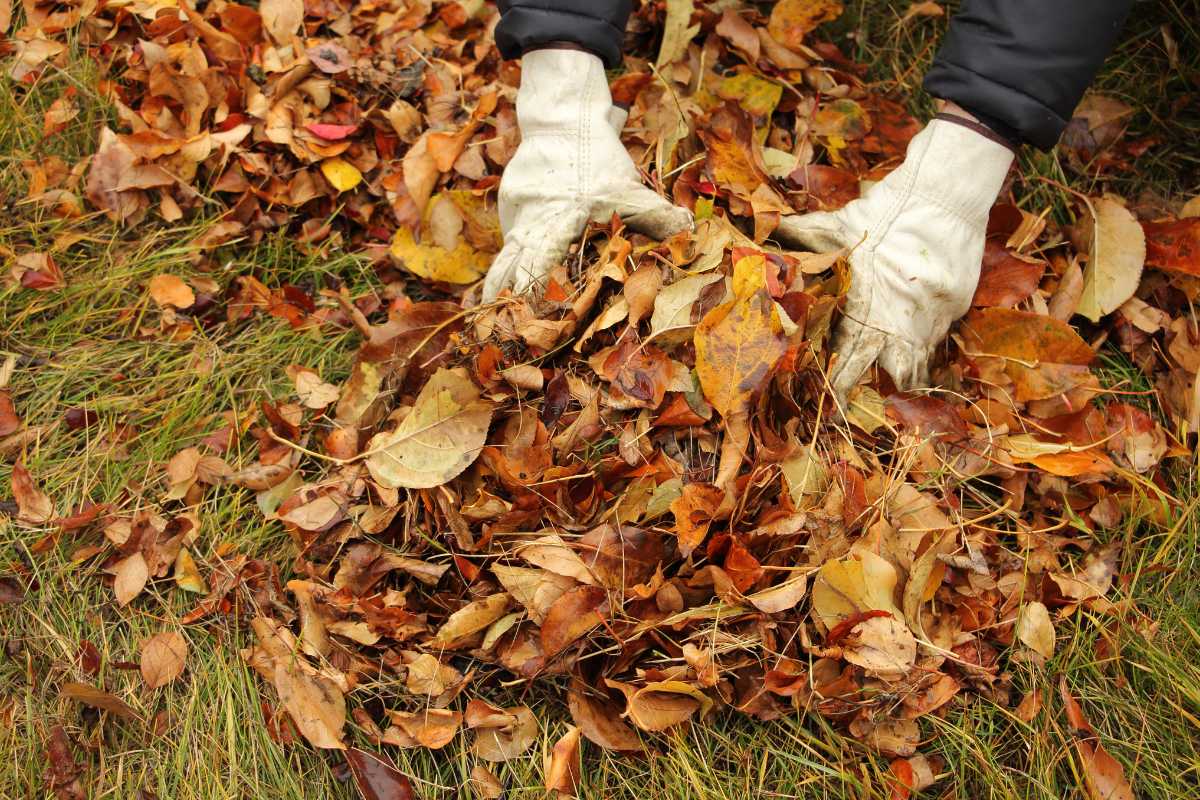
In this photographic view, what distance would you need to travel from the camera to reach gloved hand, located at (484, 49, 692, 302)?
161 cm

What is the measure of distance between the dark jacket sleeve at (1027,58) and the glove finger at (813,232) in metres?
0.29

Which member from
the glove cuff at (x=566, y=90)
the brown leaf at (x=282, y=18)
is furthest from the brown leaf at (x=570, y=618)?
the brown leaf at (x=282, y=18)

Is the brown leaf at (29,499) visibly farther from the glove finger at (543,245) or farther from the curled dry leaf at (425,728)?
the glove finger at (543,245)

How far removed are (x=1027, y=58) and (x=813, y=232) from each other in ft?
1.46

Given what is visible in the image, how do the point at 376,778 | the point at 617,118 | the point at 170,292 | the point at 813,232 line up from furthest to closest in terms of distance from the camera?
the point at 170,292 → the point at 617,118 → the point at 813,232 → the point at 376,778

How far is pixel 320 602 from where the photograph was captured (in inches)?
59.0

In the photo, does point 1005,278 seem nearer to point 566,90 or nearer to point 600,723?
point 566,90

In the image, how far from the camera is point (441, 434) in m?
1.48

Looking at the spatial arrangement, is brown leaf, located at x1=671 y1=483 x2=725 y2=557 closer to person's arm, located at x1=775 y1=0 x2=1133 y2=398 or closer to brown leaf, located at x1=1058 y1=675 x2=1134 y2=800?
person's arm, located at x1=775 y1=0 x2=1133 y2=398

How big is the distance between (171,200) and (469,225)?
68 centimetres

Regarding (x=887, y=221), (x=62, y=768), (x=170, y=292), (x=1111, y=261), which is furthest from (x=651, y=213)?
(x=62, y=768)

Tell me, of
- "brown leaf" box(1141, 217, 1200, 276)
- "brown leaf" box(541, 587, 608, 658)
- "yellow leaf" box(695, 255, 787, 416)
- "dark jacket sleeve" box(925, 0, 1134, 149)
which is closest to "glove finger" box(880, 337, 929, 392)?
"yellow leaf" box(695, 255, 787, 416)

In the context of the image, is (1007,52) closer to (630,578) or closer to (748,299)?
(748,299)

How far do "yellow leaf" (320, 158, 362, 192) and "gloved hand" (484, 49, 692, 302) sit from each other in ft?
1.33
